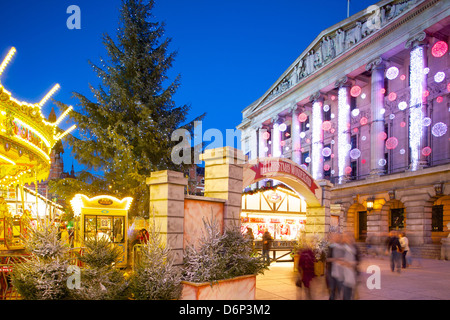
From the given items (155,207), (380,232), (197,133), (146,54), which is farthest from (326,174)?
(155,207)

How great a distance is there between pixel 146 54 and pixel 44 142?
8918 mm

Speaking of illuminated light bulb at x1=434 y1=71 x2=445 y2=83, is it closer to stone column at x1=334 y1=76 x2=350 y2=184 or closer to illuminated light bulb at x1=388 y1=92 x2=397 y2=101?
illuminated light bulb at x1=388 y1=92 x2=397 y2=101

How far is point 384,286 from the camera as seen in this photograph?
11.6 metres

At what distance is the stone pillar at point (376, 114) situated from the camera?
31.2m

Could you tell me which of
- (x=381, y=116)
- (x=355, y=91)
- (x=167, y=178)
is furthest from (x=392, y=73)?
(x=167, y=178)

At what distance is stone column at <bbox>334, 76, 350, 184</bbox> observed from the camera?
3491 cm

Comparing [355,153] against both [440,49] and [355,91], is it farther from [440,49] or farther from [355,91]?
[440,49]

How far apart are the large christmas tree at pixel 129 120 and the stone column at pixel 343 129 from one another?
20.1 meters

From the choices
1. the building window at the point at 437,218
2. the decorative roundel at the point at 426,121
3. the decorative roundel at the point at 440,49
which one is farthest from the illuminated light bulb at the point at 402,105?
the building window at the point at 437,218

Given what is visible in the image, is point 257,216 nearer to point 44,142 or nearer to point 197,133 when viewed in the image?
point 197,133

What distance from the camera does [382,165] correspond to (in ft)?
101

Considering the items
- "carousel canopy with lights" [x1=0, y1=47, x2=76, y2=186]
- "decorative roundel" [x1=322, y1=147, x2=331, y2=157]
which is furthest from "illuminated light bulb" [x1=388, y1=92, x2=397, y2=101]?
"carousel canopy with lights" [x1=0, y1=47, x2=76, y2=186]

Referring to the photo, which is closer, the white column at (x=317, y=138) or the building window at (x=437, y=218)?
the building window at (x=437, y=218)

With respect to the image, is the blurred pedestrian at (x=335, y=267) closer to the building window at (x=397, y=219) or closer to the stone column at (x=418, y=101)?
the stone column at (x=418, y=101)
